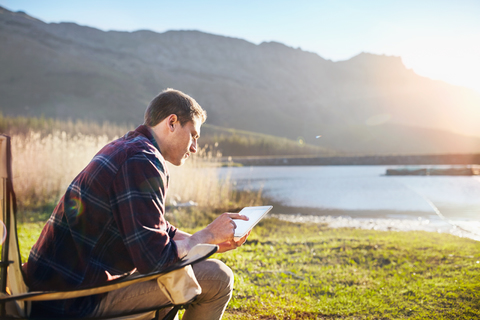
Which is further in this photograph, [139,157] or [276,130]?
[276,130]

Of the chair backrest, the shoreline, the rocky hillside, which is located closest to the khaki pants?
the chair backrest

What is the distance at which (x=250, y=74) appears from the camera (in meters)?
118

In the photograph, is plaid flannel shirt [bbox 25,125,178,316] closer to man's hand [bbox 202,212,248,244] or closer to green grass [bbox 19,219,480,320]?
man's hand [bbox 202,212,248,244]

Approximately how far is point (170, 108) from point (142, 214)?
49 centimetres

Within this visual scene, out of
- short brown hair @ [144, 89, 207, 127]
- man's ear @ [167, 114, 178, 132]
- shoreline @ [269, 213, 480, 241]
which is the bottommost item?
shoreline @ [269, 213, 480, 241]

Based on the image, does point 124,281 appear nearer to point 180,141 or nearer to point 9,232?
point 9,232

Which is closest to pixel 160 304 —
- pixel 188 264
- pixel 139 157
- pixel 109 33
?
pixel 188 264

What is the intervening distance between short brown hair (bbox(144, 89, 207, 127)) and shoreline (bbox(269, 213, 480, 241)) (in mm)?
5904

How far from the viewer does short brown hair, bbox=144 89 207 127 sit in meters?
1.56

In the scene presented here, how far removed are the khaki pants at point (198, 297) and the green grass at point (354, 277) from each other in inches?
41.8

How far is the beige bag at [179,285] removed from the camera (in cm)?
131

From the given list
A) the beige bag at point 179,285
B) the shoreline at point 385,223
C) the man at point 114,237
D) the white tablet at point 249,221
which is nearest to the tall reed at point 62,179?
the shoreline at point 385,223

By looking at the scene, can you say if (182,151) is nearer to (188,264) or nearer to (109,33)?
(188,264)

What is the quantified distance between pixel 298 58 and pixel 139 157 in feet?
483
